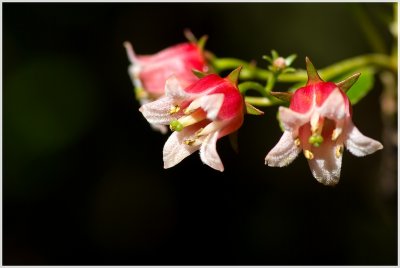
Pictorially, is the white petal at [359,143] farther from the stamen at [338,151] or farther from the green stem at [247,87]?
the green stem at [247,87]

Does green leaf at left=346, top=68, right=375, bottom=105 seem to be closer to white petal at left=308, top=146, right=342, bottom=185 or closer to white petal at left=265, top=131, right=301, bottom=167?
white petal at left=308, top=146, right=342, bottom=185

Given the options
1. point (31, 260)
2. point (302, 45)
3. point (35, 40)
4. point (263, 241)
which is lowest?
point (263, 241)

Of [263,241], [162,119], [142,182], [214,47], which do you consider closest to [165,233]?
[142,182]

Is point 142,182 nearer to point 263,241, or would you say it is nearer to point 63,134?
point 63,134

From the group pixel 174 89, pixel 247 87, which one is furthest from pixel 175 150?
pixel 247 87

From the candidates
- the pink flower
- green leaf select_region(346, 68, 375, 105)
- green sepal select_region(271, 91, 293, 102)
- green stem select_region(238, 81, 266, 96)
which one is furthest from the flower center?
green leaf select_region(346, 68, 375, 105)

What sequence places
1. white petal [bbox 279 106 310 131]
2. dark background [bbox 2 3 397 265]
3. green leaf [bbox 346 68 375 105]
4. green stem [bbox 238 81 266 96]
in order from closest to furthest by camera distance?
white petal [bbox 279 106 310 131]
green stem [bbox 238 81 266 96]
green leaf [bbox 346 68 375 105]
dark background [bbox 2 3 397 265]
